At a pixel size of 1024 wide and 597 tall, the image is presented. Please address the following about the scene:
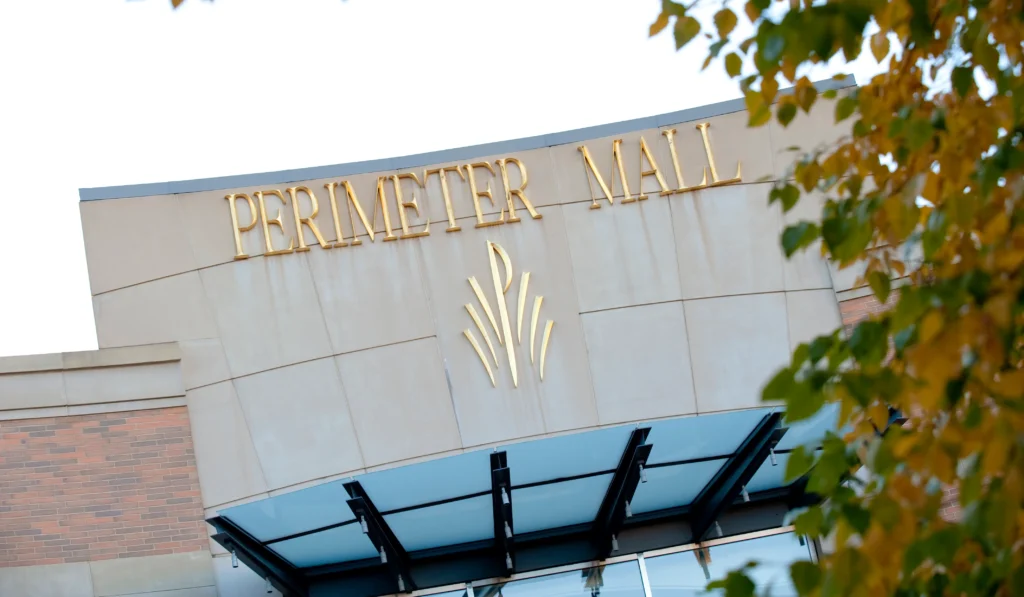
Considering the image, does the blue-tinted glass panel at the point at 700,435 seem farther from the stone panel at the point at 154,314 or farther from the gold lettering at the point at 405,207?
the stone panel at the point at 154,314

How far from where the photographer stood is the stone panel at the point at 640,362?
1201 centimetres

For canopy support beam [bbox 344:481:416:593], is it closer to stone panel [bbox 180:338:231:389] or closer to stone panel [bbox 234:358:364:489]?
stone panel [bbox 234:358:364:489]

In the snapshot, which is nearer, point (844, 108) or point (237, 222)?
point (844, 108)

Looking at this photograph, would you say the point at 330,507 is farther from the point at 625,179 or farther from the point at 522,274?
the point at 625,179

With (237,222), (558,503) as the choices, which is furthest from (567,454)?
(237,222)

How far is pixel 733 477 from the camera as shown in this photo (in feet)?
39.1

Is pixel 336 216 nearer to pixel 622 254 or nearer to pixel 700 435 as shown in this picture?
pixel 622 254

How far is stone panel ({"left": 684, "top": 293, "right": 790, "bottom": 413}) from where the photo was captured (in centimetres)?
1204

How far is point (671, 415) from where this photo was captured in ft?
39.3

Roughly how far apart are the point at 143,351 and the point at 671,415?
5664 millimetres

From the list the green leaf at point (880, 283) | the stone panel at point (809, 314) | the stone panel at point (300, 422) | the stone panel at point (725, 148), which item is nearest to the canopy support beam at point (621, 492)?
the stone panel at point (809, 314)

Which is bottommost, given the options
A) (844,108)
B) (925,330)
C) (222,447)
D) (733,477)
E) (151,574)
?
(925,330)

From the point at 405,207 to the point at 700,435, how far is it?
4.06m

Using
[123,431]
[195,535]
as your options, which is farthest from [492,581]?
[123,431]
